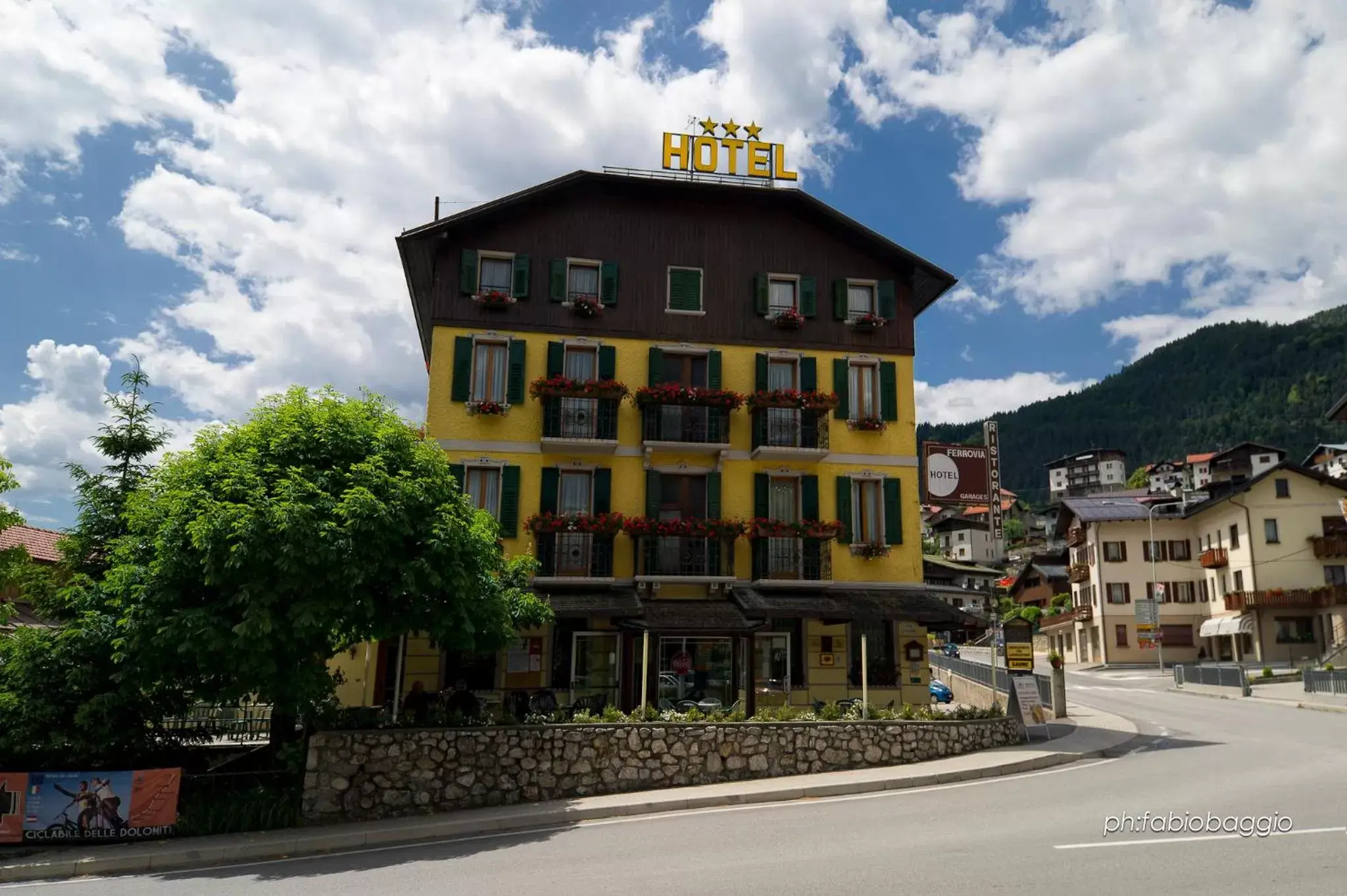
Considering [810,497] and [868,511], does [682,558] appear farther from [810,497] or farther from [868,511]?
[868,511]

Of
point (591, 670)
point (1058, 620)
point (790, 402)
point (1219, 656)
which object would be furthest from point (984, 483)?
point (1058, 620)

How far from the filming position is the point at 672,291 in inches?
1040

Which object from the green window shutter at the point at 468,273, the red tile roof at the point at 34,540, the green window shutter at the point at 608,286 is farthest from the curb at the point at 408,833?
the red tile roof at the point at 34,540

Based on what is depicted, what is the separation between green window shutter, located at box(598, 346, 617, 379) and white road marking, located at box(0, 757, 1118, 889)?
13542 mm

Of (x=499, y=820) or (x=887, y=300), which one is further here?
(x=887, y=300)

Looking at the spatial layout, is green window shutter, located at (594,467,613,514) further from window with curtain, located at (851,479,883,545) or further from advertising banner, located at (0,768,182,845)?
advertising banner, located at (0,768,182,845)

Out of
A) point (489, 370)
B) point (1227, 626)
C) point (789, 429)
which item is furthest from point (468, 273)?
point (1227, 626)

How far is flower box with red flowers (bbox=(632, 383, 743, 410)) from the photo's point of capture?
24438 millimetres

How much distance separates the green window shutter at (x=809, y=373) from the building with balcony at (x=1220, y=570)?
1418 inches

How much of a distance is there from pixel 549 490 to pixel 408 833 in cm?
1217

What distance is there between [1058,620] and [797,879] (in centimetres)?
6481

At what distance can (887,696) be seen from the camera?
978 inches

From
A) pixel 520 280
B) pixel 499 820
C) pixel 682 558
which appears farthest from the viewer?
pixel 520 280

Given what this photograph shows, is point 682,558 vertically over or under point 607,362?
under
